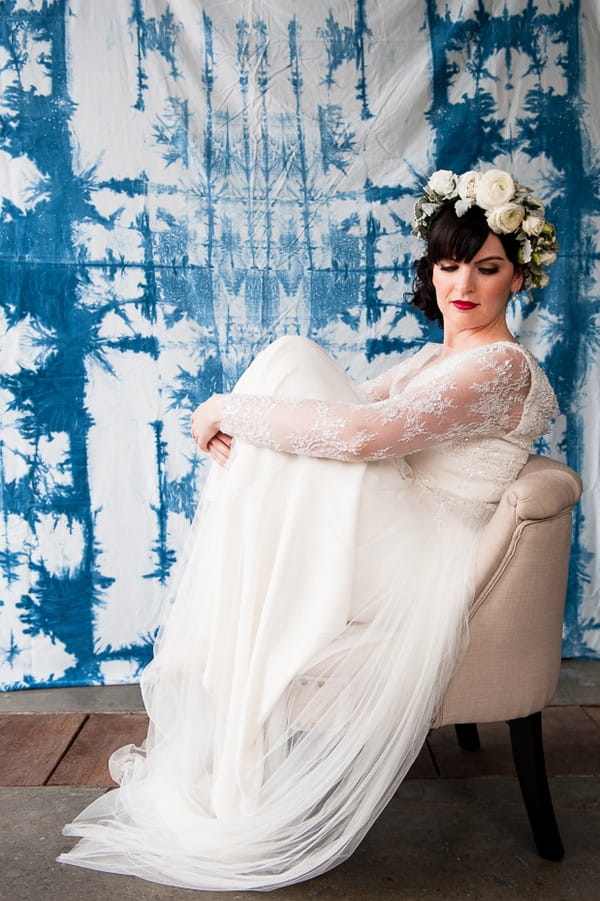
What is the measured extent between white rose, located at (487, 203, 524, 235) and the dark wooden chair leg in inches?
51.7

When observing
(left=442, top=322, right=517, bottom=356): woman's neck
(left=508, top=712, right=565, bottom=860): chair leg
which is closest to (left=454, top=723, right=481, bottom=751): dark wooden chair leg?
(left=508, top=712, right=565, bottom=860): chair leg

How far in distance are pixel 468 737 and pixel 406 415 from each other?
42.1 inches

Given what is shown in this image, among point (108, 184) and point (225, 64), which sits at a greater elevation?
point (225, 64)

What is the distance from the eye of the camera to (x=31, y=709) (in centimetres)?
249

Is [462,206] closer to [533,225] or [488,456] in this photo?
[533,225]

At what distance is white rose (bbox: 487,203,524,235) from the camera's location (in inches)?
66.8

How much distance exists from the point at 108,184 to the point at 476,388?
147 cm

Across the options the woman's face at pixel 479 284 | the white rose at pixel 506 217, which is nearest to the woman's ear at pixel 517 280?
the woman's face at pixel 479 284

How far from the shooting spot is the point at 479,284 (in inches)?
69.6

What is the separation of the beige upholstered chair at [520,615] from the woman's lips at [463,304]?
41 centimetres

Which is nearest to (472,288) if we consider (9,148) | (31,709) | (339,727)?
(339,727)

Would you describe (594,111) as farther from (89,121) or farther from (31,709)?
(31,709)

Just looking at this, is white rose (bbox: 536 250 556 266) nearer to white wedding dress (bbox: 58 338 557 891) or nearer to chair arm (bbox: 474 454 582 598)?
white wedding dress (bbox: 58 338 557 891)

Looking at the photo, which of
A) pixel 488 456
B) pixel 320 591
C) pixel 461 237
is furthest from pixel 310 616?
pixel 461 237
